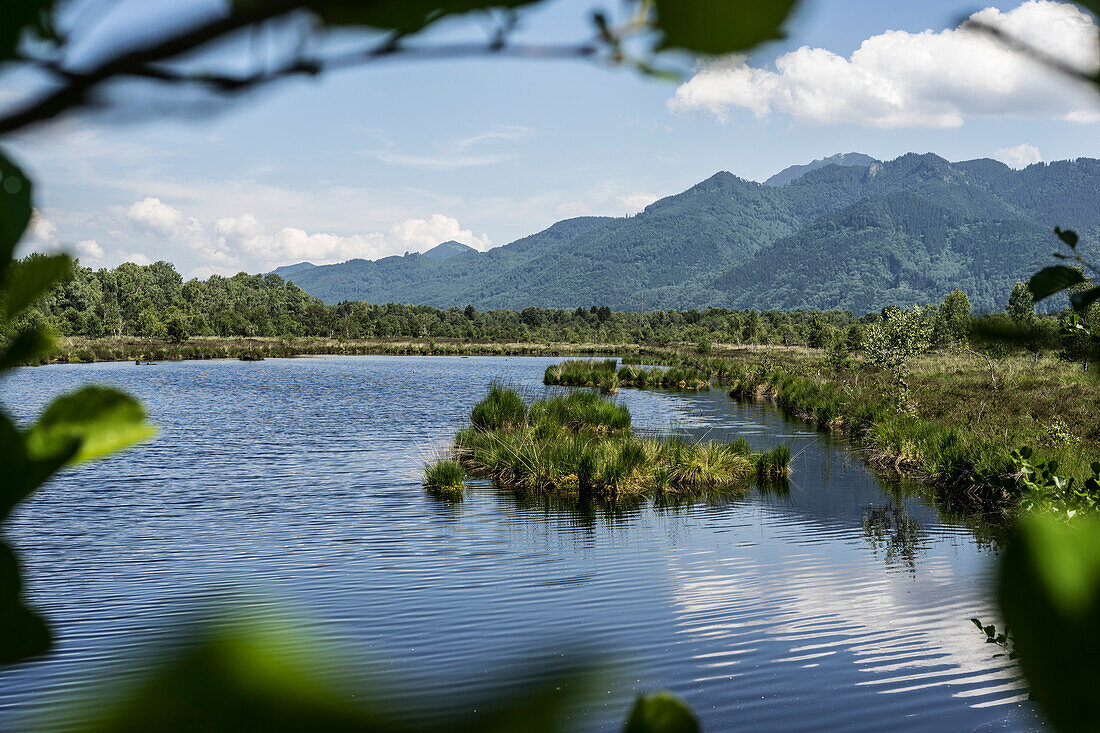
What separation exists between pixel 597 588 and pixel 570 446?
275 inches

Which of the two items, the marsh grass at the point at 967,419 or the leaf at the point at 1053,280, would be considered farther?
the marsh grass at the point at 967,419

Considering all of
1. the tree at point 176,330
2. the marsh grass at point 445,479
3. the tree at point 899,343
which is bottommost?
the marsh grass at point 445,479

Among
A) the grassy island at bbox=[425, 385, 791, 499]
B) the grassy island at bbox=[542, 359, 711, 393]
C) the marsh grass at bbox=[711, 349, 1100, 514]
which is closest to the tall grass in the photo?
the grassy island at bbox=[425, 385, 791, 499]

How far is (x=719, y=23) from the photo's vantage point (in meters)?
0.40

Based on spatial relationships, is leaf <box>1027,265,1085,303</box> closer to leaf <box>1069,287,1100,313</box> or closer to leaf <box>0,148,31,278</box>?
leaf <box>1069,287,1100,313</box>

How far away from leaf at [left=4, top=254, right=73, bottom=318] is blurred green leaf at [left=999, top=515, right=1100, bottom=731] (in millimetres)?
545

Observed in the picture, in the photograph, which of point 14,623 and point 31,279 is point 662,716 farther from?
point 31,279

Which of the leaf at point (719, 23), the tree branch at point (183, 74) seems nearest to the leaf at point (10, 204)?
the tree branch at point (183, 74)

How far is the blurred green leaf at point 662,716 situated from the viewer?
354mm

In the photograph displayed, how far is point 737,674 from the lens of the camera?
7742mm

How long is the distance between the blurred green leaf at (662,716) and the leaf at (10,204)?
0.41 m

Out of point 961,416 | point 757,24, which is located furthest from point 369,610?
point 961,416

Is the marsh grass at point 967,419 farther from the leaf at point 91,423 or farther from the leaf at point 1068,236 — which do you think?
the leaf at point 91,423

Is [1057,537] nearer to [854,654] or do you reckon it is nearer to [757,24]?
[757,24]
